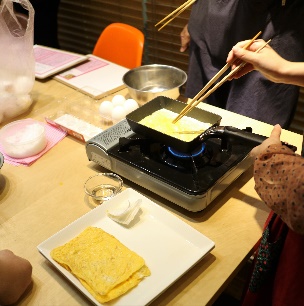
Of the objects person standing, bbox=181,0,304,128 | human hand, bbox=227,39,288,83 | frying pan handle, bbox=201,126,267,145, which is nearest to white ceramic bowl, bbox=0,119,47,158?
frying pan handle, bbox=201,126,267,145

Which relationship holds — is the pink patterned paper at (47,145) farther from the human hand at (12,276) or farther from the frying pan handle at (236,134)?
the frying pan handle at (236,134)

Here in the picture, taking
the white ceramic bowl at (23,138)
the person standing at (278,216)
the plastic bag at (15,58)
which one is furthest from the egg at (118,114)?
the person standing at (278,216)

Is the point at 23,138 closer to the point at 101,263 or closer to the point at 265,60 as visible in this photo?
the point at 101,263

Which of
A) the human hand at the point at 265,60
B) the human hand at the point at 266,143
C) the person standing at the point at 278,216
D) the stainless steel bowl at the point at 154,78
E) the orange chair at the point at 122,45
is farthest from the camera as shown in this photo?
the orange chair at the point at 122,45

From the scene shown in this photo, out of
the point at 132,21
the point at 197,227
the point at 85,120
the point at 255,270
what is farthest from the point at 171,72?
the point at 132,21

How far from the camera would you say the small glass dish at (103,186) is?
118 cm

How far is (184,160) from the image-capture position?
1.18 m

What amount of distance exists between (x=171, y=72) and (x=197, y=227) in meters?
0.91

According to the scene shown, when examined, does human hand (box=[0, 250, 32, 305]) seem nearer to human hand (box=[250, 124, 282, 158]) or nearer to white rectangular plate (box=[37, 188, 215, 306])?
white rectangular plate (box=[37, 188, 215, 306])

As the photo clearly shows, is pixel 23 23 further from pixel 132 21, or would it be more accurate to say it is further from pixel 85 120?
pixel 132 21

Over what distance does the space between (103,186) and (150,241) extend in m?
0.29

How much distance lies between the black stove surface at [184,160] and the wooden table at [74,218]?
0.10 metres

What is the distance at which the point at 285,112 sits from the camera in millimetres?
1932

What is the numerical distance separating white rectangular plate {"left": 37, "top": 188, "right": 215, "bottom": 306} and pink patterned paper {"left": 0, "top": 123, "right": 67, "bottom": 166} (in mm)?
426
